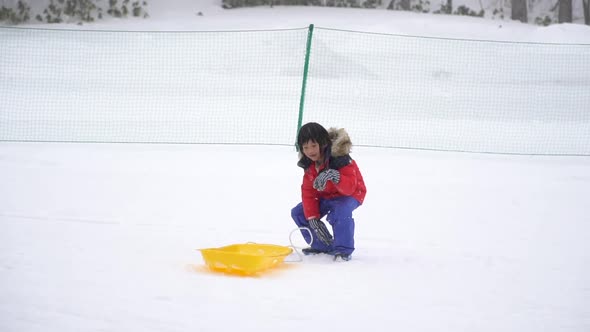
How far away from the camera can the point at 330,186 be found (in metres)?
4.83

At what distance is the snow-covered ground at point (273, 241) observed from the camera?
3.66m

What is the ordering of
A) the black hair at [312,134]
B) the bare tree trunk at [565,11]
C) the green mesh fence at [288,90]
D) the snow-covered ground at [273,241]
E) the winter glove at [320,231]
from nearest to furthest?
the snow-covered ground at [273,241], the black hair at [312,134], the winter glove at [320,231], the green mesh fence at [288,90], the bare tree trunk at [565,11]

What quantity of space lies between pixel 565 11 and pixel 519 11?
127cm

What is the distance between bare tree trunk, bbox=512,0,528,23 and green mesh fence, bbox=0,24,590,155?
4069mm

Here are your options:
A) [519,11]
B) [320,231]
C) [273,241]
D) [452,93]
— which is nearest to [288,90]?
[452,93]

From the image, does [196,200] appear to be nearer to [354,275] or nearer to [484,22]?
[354,275]

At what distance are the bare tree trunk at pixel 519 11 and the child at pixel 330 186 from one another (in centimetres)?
1885

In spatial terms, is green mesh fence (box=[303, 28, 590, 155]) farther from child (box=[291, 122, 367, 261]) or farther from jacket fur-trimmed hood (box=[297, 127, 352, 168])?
jacket fur-trimmed hood (box=[297, 127, 352, 168])

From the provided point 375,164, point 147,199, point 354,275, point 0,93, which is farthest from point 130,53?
point 354,275

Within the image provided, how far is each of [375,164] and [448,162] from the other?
1035 millimetres

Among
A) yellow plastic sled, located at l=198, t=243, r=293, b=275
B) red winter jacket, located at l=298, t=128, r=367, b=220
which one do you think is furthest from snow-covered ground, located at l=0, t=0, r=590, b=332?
red winter jacket, located at l=298, t=128, r=367, b=220

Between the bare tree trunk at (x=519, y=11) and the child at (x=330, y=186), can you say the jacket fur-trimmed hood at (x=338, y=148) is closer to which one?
the child at (x=330, y=186)

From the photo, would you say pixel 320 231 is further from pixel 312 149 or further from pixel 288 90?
pixel 288 90

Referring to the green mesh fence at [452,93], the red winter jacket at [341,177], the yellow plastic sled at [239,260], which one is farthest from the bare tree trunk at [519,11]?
the yellow plastic sled at [239,260]
